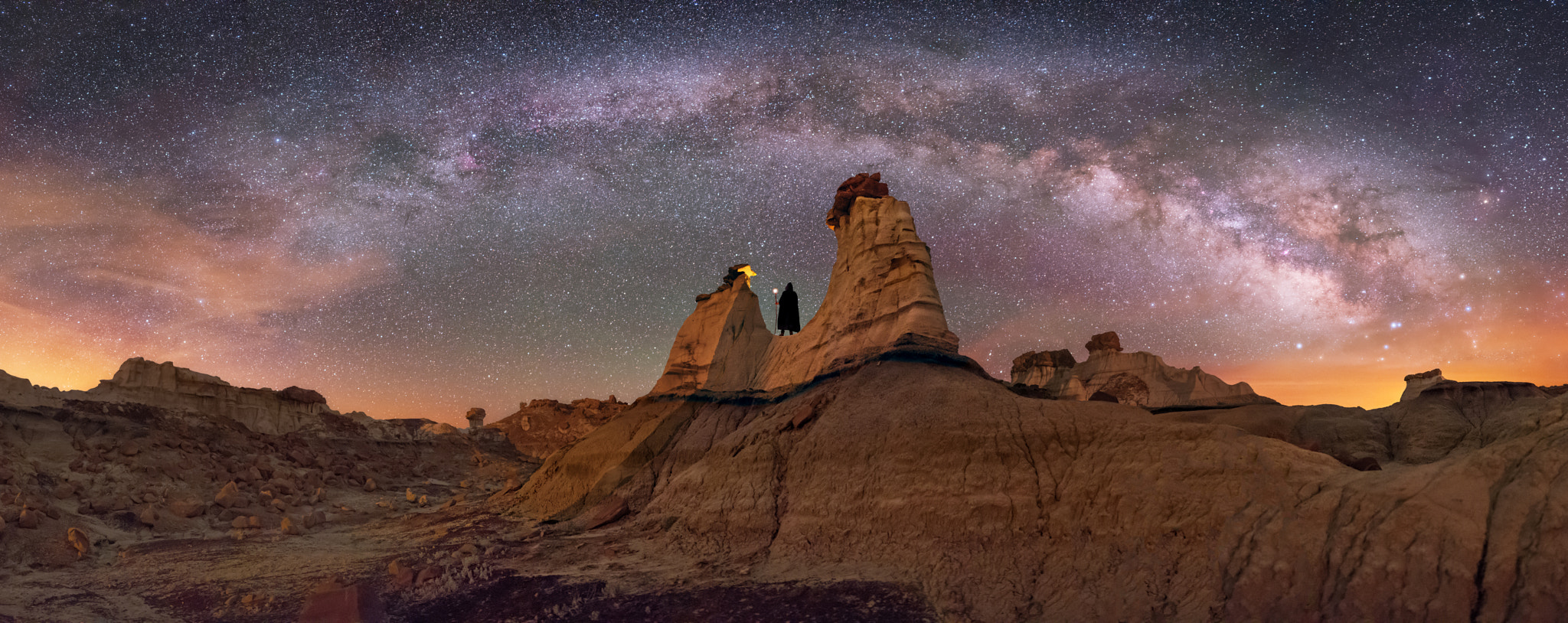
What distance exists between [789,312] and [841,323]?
26.5 feet

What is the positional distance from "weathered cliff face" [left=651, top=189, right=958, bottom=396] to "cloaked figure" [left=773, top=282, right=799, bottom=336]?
1331 mm

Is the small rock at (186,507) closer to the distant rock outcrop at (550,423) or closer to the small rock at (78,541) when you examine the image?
the small rock at (78,541)

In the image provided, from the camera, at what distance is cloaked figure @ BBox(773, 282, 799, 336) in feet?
92.1

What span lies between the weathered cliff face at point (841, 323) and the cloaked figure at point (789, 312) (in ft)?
4.37

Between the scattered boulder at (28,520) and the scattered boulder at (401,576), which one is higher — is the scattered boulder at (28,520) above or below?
above

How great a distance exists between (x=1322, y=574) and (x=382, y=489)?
103 feet

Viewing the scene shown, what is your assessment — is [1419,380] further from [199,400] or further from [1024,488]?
[199,400]

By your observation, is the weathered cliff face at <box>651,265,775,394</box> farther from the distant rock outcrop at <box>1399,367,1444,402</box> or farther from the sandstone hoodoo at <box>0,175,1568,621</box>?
Answer: the distant rock outcrop at <box>1399,367,1444,402</box>

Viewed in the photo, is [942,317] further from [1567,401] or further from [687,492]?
[1567,401]

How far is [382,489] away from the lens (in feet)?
91.7

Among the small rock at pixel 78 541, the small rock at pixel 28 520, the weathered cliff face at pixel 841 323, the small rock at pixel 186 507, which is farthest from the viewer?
the small rock at pixel 186 507

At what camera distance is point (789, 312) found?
2822 cm

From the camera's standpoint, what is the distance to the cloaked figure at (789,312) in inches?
1105

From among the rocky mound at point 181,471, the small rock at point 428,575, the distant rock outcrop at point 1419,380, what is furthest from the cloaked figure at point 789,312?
the distant rock outcrop at point 1419,380
